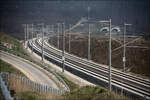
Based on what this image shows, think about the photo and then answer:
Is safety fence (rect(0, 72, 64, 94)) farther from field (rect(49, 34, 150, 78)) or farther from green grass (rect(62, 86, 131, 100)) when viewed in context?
field (rect(49, 34, 150, 78))

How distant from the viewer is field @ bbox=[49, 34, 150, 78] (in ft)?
66.4

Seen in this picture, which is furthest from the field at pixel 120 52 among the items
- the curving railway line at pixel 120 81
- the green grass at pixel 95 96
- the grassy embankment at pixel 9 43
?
the green grass at pixel 95 96

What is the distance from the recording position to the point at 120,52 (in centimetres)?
2511

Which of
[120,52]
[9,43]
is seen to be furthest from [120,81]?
[9,43]

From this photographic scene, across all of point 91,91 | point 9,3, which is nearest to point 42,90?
point 91,91

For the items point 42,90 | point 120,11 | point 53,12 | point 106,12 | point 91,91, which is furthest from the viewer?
point 53,12

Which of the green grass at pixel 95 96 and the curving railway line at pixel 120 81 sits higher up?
the green grass at pixel 95 96

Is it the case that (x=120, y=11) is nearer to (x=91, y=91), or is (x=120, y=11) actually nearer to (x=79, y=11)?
(x=79, y=11)

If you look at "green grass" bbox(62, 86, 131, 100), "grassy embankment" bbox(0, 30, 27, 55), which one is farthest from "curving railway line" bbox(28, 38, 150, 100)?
"green grass" bbox(62, 86, 131, 100)

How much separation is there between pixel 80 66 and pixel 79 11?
31444 mm

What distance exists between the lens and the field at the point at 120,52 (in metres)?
20.2

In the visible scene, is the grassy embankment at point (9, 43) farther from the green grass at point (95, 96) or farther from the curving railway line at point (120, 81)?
the green grass at point (95, 96)

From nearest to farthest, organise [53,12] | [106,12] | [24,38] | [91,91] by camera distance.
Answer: [91,91], [24,38], [106,12], [53,12]

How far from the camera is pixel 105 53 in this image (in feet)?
86.9
